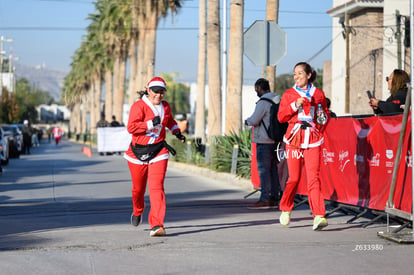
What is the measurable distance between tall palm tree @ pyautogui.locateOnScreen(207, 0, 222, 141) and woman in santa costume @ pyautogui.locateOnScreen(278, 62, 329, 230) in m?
17.7

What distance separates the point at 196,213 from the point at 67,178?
31.7ft

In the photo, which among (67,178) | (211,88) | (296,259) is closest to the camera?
(296,259)

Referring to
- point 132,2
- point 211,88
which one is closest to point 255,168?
point 211,88

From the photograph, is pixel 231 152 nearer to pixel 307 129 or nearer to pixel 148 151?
pixel 307 129

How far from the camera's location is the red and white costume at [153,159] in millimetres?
9184

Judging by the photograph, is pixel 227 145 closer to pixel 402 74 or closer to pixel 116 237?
pixel 402 74

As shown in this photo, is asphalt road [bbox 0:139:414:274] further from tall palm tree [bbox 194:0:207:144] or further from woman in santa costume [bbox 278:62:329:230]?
tall palm tree [bbox 194:0:207:144]

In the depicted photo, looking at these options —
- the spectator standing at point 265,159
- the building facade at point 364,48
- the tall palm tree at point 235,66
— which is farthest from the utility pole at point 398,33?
the spectator standing at point 265,159

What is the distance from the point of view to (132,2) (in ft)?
165

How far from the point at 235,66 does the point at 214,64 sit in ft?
17.0

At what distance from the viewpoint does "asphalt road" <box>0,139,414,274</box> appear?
23.4ft

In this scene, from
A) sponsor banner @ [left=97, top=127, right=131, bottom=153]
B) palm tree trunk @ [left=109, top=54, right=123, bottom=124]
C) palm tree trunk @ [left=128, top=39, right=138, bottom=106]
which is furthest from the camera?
palm tree trunk @ [left=109, top=54, right=123, bottom=124]

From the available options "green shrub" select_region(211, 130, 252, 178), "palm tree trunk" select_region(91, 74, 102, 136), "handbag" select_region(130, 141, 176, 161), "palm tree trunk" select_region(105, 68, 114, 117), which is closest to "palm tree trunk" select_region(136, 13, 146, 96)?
"palm tree trunk" select_region(105, 68, 114, 117)

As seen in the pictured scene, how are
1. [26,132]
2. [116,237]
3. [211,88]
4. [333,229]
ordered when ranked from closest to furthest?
[116,237], [333,229], [211,88], [26,132]
